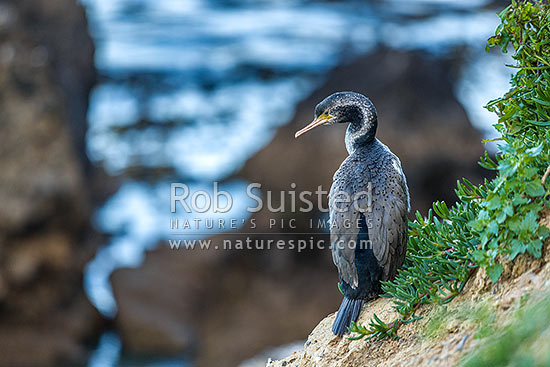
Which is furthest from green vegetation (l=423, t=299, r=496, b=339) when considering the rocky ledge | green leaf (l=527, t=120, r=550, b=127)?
green leaf (l=527, t=120, r=550, b=127)

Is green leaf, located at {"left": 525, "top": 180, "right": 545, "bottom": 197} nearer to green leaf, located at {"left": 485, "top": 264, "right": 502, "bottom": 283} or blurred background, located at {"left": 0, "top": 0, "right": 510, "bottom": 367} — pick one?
green leaf, located at {"left": 485, "top": 264, "right": 502, "bottom": 283}

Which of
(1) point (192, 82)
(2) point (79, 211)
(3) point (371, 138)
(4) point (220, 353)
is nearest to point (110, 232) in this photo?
(2) point (79, 211)

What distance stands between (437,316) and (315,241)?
6682 mm

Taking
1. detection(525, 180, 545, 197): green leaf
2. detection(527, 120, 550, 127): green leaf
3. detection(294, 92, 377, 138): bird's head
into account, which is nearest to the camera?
detection(525, 180, 545, 197): green leaf

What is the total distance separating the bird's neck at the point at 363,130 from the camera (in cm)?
320

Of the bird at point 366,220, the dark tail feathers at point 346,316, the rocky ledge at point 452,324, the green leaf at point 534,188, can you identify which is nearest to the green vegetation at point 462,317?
the rocky ledge at point 452,324

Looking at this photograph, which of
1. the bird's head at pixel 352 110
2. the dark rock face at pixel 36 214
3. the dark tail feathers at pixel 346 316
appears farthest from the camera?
the dark rock face at pixel 36 214

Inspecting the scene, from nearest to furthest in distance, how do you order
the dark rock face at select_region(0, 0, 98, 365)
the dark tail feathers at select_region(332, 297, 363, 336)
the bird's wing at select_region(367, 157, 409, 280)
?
the dark tail feathers at select_region(332, 297, 363, 336), the bird's wing at select_region(367, 157, 409, 280), the dark rock face at select_region(0, 0, 98, 365)

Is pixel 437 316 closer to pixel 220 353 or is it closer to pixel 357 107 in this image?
pixel 357 107

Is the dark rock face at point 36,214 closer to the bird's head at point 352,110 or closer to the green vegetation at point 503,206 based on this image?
the bird's head at point 352,110

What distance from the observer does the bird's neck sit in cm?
320

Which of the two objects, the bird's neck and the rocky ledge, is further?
the bird's neck

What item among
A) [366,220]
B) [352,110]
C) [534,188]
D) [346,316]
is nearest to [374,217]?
[366,220]

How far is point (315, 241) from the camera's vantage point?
889 cm
